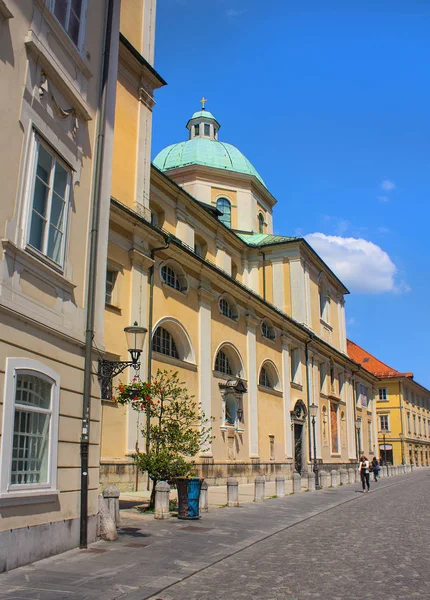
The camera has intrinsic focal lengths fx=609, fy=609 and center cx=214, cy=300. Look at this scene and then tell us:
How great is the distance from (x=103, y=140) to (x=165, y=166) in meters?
29.1

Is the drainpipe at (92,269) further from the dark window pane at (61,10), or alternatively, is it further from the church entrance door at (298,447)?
the church entrance door at (298,447)

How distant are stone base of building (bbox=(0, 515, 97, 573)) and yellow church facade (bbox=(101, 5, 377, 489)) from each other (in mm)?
7585

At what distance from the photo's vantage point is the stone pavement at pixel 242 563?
6.98 metres

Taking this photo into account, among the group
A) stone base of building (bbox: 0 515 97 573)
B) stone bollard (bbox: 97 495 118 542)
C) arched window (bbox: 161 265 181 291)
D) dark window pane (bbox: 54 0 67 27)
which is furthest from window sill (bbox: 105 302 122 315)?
dark window pane (bbox: 54 0 67 27)

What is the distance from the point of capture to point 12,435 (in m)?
8.12

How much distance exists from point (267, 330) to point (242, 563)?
2358 cm

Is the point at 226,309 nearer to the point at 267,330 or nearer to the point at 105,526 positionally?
the point at 267,330

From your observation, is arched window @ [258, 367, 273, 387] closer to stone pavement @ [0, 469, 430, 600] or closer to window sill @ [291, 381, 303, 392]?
window sill @ [291, 381, 303, 392]

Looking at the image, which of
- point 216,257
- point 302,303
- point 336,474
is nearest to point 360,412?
point 302,303

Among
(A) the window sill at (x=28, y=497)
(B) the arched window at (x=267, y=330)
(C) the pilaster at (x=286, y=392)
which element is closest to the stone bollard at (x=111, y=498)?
(A) the window sill at (x=28, y=497)

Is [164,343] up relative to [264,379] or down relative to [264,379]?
up

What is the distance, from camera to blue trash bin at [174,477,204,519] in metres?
14.0

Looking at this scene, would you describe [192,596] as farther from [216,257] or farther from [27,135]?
[216,257]

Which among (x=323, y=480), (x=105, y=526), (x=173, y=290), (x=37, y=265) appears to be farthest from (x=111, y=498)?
(x=323, y=480)
